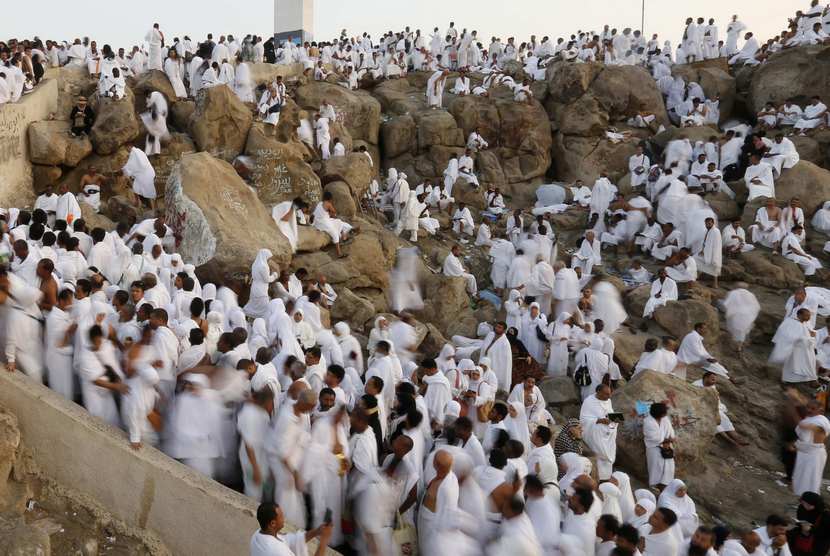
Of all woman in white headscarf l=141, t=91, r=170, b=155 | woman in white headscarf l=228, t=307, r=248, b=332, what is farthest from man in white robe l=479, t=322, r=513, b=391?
woman in white headscarf l=141, t=91, r=170, b=155

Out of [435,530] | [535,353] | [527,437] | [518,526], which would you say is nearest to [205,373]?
[435,530]

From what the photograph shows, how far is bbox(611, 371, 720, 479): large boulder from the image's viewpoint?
30.8 feet

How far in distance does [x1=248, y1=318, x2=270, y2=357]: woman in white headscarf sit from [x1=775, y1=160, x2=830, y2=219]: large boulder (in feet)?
47.8

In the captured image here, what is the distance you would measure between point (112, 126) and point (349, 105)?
23.3 ft

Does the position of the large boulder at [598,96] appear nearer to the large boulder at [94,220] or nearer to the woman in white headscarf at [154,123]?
the woman in white headscarf at [154,123]

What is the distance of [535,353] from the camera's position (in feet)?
40.2

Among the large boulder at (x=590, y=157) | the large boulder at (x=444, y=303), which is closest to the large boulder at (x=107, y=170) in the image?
the large boulder at (x=444, y=303)

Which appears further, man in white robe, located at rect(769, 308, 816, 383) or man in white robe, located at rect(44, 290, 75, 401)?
man in white robe, located at rect(769, 308, 816, 383)

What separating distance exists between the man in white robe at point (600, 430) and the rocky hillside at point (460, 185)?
0.95 m

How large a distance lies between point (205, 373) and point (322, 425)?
3.74ft

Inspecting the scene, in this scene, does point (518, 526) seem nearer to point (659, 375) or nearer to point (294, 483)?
point (294, 483)

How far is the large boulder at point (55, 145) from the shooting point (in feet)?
45.0

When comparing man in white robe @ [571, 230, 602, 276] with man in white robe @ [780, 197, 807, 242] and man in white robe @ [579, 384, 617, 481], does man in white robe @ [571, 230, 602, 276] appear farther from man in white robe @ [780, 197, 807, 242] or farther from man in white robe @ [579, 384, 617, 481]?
man in white robe @ [579, 384, 617, 481]

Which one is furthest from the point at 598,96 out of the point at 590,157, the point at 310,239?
the point at 310,239
